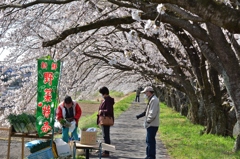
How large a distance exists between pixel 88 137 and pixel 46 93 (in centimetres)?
121

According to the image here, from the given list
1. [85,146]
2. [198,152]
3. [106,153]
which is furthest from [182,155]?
[85,146]

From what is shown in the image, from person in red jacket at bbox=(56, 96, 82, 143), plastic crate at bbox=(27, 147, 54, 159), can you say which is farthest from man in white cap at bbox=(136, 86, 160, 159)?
plastic crate at bbox=(27, 147, 54, 159)

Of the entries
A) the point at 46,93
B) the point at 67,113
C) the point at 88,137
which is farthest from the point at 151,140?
the point at 46,93

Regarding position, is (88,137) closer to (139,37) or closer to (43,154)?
(43,154)

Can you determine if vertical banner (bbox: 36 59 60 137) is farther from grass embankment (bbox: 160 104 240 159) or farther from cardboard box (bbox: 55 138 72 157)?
grass embankment (bbox: 160 104 240 159)

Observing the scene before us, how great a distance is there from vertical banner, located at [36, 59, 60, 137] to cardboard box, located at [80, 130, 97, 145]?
0.65 meters

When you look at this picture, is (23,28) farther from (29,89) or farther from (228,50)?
(228,50)

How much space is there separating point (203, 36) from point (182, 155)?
11.2ft

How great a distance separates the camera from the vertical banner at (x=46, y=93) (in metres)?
7.82

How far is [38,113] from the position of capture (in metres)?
7.85

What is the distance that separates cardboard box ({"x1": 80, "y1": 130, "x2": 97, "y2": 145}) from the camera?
8.07 metres

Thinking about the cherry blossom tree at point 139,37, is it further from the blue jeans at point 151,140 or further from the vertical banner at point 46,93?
the blue jeans at point 151,140

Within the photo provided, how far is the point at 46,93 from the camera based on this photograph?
25.9 ft

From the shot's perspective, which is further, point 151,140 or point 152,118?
point 151,140
